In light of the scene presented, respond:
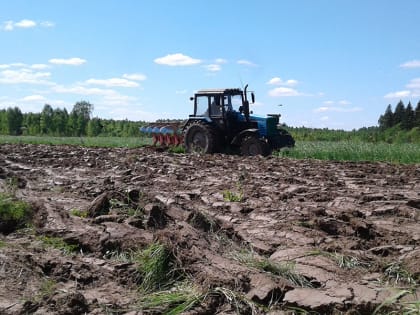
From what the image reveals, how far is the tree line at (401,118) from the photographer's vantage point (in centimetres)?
4112

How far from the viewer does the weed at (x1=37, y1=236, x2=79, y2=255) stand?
15.7 ft

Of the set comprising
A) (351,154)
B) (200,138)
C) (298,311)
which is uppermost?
(200,138)

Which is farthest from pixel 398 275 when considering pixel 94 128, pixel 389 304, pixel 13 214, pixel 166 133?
pixel 94 128

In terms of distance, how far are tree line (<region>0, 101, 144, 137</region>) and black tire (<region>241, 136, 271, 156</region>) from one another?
36813 mm

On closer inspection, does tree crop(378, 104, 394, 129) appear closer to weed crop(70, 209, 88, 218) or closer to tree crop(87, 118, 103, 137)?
tree crop(87, 118, 103, 137)

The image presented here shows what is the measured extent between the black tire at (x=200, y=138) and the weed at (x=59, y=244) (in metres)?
11.1

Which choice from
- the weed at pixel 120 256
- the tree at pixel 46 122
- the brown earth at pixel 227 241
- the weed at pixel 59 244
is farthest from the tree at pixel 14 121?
the weed at pixel 120 256

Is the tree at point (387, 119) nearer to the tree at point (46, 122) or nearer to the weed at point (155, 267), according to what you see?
the tree at point (46, 122)

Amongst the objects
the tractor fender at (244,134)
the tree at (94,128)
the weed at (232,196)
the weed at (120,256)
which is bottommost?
the weed at (120,256)

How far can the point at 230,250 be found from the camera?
4.95 metres

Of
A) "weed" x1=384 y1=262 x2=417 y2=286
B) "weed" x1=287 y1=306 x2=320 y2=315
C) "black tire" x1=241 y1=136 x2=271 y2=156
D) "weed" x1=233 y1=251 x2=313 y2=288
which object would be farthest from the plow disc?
"weed" x1=287 y1=306 x2=320 y2=315

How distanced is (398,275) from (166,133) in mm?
15753

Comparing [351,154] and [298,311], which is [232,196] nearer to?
[298,311]

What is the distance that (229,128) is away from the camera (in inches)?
635
